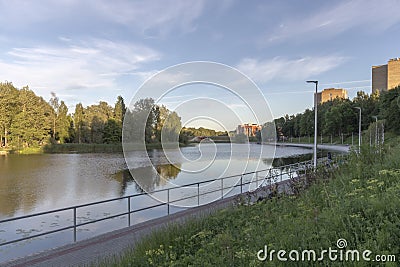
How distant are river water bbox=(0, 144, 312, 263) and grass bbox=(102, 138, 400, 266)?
3.94 m

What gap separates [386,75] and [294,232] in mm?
172113

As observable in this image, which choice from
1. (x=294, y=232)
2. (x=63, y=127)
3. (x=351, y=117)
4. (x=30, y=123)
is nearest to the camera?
(x=294, y=232)

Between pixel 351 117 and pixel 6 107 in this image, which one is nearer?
pixel 6 107

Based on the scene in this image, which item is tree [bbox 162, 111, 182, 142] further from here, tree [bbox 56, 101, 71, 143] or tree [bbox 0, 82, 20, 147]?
tree [bbox 56, 101, 71, 143]

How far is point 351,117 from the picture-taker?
87.6 m

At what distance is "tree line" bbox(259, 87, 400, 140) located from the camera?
6138 cm

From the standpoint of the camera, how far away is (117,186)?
2462 cm

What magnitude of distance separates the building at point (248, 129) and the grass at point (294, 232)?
3965 millimetres

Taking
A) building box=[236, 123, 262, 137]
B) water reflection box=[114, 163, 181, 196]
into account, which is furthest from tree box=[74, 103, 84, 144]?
building box=[236, 123, 262, 137]

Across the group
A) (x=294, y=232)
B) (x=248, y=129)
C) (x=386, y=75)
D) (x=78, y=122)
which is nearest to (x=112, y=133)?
(x=78, y=122)

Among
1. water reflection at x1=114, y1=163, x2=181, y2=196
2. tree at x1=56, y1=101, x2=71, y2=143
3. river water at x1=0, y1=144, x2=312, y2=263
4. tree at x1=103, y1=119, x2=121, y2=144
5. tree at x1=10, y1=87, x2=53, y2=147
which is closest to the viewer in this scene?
river water at x1=0, y1=144, x2=312, y2=263

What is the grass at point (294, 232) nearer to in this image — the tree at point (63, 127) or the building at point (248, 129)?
the building at point (248, 129)

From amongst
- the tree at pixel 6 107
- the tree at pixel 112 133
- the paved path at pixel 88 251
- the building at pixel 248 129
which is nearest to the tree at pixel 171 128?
the building at pixel 248 129

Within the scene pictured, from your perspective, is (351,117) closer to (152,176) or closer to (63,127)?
(63,127)
